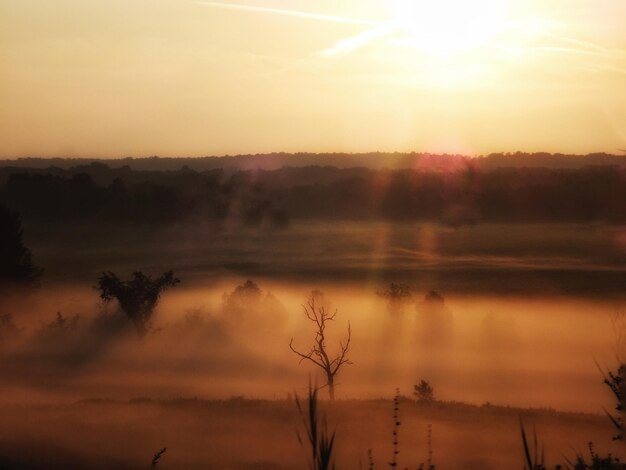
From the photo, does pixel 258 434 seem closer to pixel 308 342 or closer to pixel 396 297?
pixel 308 342

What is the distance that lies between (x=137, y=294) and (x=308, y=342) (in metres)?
7.56

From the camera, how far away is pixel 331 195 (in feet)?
311

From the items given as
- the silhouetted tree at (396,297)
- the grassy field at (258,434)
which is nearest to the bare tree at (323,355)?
the grassy field at (258,434)

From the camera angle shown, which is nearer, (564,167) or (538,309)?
(538,309)

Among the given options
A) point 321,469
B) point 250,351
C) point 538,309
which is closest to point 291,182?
point 538,309

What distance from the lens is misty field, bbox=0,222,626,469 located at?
687 inches

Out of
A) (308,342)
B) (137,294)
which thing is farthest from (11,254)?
(308,342)

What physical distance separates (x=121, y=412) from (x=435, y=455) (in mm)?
7616

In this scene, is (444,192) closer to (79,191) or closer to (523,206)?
(523,206)

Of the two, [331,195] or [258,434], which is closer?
[258,434]

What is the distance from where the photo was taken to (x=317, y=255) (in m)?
76.5

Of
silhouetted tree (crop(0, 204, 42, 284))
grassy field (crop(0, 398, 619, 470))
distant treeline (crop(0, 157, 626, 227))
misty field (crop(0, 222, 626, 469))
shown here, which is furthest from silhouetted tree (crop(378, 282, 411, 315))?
grassy field (crop(0, 398, 619, 470))

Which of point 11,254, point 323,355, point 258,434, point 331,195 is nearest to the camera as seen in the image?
point 258,434

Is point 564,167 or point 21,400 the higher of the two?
point 564,167
